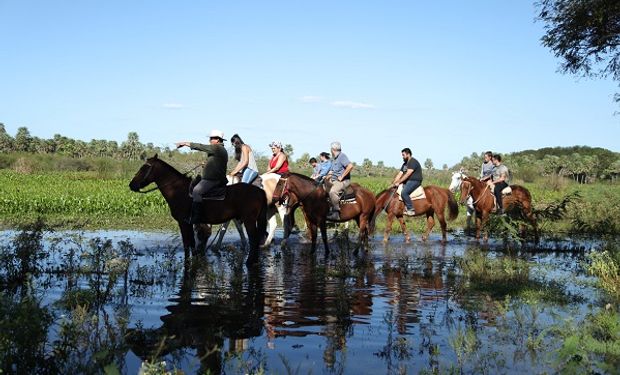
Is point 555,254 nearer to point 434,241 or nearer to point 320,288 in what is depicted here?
point 434,241

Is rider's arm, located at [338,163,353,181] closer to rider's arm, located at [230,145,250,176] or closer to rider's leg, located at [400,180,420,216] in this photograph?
rider's arm, located at [230,145,250,176]

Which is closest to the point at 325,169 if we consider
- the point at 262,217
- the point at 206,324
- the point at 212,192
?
the point at 262,217

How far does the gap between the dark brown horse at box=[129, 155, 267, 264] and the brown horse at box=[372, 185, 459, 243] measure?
6191 mm

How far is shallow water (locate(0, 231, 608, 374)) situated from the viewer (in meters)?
6.52

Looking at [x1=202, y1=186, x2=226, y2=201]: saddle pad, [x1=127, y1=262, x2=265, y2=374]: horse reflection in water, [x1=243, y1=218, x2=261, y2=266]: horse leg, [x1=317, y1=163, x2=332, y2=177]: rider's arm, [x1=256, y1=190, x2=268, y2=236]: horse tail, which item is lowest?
[x1=127, y1=262, x2=265, y2=374]: horse reflection in water

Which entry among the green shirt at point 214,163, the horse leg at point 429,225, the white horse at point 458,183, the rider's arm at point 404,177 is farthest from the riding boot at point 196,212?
the white horse at point 458,183

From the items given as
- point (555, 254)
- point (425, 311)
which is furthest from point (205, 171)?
point (555, 254)

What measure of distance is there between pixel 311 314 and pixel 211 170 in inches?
202

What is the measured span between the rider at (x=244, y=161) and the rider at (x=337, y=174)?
2146mm

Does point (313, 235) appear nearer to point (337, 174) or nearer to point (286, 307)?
point (337, 174)

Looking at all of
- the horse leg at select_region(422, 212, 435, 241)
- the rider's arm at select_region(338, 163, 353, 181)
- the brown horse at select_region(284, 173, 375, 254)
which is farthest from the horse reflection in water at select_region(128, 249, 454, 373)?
the horse leg at select_region(422, 212, 435, 241)

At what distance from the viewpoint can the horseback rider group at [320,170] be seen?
1290 centimetres

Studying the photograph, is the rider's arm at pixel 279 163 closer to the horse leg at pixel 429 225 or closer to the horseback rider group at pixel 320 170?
the horseback rider group at pixel 320 170

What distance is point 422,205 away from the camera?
19.8 metres
